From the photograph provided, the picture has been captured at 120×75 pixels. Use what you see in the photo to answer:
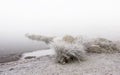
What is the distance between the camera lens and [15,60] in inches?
364

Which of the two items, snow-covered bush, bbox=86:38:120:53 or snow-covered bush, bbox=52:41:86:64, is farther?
snow-covered bush, bbox=86:38:120:53

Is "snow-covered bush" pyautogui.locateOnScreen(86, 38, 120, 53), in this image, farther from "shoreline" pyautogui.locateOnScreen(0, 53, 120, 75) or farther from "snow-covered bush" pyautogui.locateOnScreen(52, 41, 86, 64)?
"snow-covered bush" pyautogui.locateOnScreen(52, 41, 86, 64)

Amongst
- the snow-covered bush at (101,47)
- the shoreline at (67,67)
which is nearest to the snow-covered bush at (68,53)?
the shoreline at (67,67)

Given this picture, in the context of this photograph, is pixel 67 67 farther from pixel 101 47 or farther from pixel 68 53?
pixel 101 47

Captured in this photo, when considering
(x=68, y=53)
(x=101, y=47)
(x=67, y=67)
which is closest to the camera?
(x=67, y=67)

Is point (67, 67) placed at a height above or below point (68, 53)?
below

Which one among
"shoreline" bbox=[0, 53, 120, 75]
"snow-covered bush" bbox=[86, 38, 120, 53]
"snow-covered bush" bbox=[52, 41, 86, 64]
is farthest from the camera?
"snow-covered bush" bbox=[86, 38, 120, 53]

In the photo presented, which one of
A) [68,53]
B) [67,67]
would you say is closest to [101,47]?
[68,53]

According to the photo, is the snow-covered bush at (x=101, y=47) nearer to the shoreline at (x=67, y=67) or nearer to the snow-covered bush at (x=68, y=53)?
the shoreline at (x=67, y=67)

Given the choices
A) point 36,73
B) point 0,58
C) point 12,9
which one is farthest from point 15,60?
point 12,9

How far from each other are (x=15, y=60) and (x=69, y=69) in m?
2.86

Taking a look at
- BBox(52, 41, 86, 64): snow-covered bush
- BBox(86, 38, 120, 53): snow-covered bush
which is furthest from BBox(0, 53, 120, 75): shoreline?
BBox(86, 38, 120, 53): snow-covered bush

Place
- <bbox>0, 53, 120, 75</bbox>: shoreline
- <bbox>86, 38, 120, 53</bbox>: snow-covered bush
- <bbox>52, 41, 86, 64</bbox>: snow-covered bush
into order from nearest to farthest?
<bbox>0, 53, 120, 75</bbox>: shoreline
<bbox>52, 41, 86, 64</bbox>: snow-covered bush
<bbox>86, 38, 120, 53</bbox>: snow-covered bush

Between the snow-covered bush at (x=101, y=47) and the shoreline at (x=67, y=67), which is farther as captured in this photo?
the snow-covered bush at (x=101, y=47)
